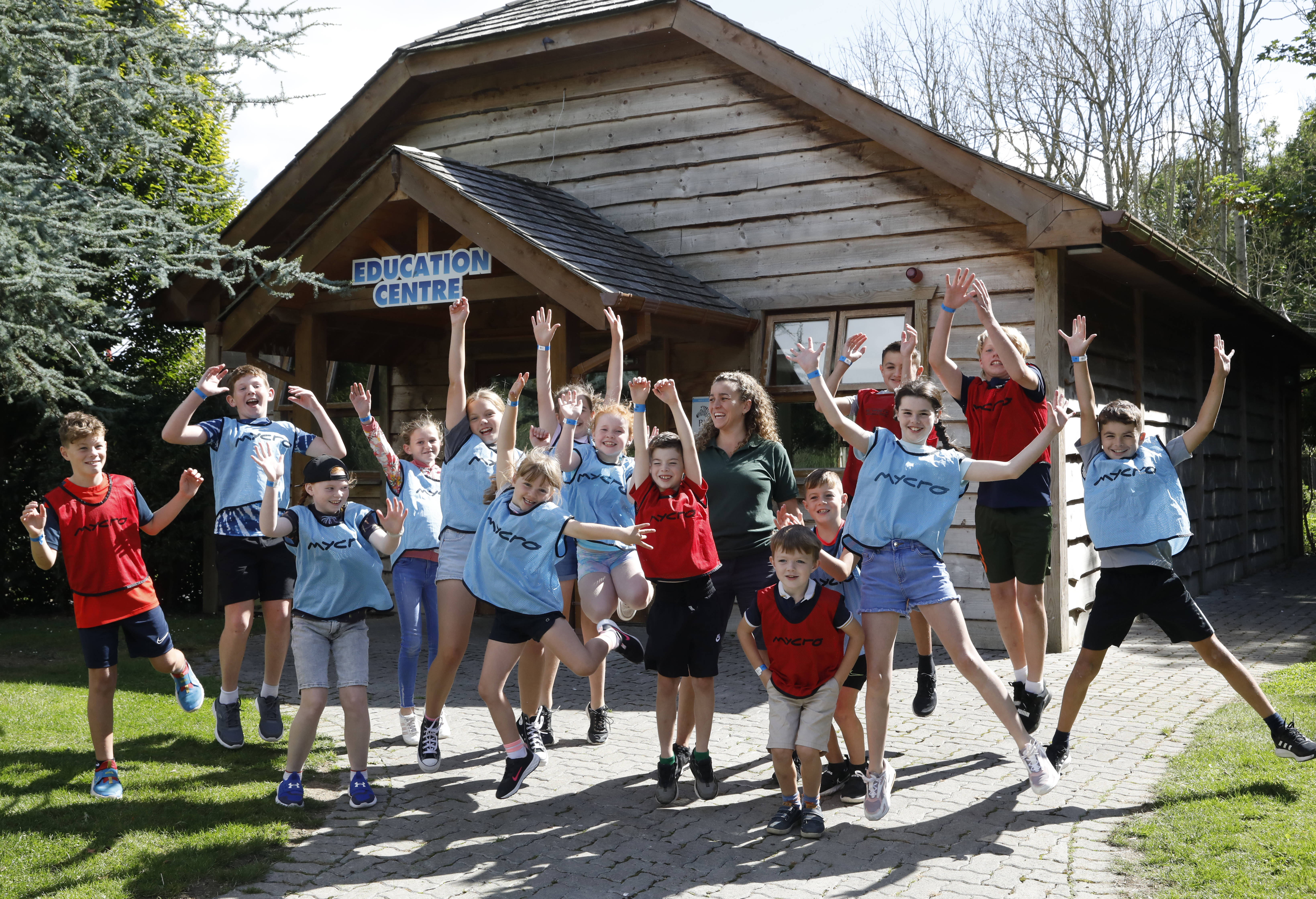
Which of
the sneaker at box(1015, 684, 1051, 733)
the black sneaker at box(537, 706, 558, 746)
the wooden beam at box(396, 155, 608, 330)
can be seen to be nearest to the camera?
the sneaker at box(1015, 684, 1051, 733)

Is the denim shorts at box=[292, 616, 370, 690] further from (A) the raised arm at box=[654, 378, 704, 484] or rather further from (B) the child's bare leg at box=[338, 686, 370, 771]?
(A) the raised arm at box=[654, 378, 704, 484]

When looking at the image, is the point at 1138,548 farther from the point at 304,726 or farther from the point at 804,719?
the point at 304,726

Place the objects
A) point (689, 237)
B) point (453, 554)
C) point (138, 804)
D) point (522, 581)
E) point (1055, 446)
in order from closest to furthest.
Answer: point (138, 804), point (522, 581), point (453, 554), point (1055, 446), point (689, 237)

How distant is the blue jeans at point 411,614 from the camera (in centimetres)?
586

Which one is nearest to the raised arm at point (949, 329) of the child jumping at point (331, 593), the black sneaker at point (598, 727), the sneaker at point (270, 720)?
the black sneaker at point (598, 727)

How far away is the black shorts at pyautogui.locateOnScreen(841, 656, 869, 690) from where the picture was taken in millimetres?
4863

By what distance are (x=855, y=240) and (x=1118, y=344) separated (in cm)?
285

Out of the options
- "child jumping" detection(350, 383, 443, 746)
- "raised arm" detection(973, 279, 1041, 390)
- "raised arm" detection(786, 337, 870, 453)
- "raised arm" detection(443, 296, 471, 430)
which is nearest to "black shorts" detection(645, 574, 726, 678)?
"raised arm" detection(786, 337, 870, 453)

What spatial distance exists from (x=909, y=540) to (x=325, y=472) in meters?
2.72

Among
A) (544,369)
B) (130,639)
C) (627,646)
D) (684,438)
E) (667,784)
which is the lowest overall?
(667,784)

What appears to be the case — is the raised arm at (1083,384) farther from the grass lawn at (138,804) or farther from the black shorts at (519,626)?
the grass lawn at (138,804)

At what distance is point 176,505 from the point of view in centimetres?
528

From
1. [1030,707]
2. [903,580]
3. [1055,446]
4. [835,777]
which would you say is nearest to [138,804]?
[835,777]

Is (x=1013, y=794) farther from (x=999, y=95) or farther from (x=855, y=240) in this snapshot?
(x=999, y=95)
